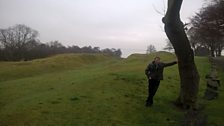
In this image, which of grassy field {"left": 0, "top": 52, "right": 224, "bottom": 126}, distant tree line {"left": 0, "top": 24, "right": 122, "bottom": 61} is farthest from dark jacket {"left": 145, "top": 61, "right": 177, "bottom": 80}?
distant tree line {"left": 0, "top": 24, "right": 122, "bottom": 61}

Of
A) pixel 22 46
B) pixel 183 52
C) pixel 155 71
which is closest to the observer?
pixel 183 52

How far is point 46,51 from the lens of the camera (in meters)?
103

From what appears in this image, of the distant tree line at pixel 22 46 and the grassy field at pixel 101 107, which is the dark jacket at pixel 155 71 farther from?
the distant tree line at pixel 22 46

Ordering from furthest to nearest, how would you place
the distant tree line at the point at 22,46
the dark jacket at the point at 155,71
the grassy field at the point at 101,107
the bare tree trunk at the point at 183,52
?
the distant tree line at the point at 22,46 → the dark jacket at the point at 155,71 → the bare tree trunk at the point at 183,52 → the grassy field at the point at 101,107

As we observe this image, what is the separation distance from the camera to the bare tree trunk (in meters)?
14.6

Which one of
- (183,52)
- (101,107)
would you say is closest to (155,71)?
(183,52)

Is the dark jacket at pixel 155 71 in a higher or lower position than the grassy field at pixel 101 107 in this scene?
higher

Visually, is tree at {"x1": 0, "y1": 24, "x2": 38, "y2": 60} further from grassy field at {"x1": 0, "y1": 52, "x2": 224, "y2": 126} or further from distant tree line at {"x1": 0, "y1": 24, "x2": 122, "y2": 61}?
grassy field at {"x1": 0, "y1": 52, "x2": 224, "y2": 126}

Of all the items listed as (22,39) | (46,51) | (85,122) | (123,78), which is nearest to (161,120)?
(85,122)

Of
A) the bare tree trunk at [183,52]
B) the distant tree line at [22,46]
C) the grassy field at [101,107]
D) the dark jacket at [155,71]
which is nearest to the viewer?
the grassy field at [101,107]

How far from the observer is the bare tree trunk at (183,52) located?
1463cm

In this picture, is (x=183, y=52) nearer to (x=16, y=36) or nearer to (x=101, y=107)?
(x=101, y=107)

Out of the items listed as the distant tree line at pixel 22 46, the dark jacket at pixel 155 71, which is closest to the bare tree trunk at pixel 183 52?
the dark jacket at pixel 155 71

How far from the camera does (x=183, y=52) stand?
1512 cm
